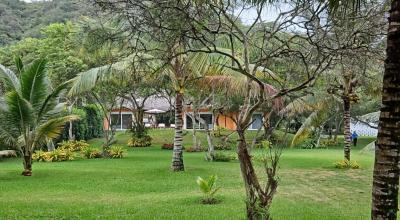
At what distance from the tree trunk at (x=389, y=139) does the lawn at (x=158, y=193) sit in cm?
413

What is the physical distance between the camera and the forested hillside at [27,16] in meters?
37.2

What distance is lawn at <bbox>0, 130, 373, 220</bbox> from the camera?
9172 mm

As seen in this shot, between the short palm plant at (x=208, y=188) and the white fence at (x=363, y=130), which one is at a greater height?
the white fence at (x=363, y=130)

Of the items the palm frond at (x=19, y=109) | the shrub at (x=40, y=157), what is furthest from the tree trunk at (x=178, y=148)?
the shrub at (x=40, y=157)

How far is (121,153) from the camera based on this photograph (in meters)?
23.0

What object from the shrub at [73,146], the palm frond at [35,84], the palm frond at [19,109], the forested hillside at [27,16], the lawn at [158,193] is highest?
the forested hillside at [27,16]

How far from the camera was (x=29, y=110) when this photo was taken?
14477 mm

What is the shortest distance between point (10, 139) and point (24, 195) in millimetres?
4493

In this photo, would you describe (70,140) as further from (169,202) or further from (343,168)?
(169,202)

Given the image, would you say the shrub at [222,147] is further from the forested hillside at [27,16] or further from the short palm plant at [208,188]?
the short palm plant at [208,188]

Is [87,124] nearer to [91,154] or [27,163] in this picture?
[91,154]

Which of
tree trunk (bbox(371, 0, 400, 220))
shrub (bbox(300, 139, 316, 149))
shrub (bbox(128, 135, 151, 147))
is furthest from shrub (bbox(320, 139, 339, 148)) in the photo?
tree trunk (bbox(371, 0, 400, 220))

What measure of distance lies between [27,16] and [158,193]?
3622cm

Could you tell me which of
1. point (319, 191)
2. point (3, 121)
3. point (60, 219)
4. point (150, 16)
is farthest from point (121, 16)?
point (3, 121)
